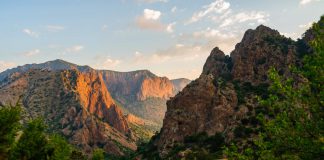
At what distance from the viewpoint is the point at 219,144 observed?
343 feet

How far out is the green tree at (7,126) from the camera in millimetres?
43194

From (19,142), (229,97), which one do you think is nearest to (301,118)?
(19,142)

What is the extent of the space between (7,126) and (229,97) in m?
88.0

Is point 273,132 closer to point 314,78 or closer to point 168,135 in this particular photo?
point 314,78

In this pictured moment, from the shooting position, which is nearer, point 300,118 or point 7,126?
point 300,118

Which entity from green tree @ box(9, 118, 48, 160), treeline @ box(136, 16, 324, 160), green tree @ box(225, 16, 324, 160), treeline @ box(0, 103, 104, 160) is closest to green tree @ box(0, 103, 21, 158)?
treeline @ box(0, 103, 104, 160)

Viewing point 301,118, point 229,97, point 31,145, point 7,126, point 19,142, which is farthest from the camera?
point 229,97

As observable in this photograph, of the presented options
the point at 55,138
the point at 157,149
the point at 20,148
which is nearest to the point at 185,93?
the point at 157,149

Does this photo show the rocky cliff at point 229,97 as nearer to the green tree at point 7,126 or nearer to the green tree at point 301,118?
the green tree at point 7,126

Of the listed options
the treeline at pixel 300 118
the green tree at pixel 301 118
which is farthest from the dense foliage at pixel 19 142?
the green tree at pixel 301 118

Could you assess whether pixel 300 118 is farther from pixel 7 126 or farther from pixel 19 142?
pixel 19 142

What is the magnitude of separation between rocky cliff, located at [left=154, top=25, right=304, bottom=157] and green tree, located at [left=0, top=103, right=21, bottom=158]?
69.5 meters

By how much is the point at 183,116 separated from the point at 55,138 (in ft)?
228

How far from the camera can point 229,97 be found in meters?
121
